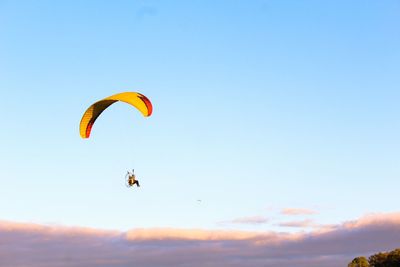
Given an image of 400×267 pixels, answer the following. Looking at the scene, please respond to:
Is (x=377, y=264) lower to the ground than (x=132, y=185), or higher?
higher

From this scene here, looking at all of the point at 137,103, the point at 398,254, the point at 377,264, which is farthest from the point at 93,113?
the point at 377,264

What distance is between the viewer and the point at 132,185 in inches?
1893

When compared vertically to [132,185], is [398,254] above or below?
above

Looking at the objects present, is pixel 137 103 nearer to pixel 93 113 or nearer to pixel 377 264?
pixel 93 113

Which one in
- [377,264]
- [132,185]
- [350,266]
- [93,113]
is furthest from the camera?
[350,266]

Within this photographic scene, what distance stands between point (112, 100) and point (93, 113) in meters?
3.50

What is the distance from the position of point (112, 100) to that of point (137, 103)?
2202 millimetres

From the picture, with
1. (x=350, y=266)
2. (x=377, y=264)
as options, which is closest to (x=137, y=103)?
(x=377, y=264)

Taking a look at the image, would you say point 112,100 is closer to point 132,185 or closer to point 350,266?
point 132,185

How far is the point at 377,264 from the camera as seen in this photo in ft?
486

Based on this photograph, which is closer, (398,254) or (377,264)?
(398,254)

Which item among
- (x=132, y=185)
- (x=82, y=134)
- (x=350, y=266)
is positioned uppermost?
(x=350, y=266)

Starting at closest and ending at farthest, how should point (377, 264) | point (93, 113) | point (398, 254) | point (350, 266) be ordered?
point (93, 113) < point (398, 254) < point (377, 264) < point (350, 266)

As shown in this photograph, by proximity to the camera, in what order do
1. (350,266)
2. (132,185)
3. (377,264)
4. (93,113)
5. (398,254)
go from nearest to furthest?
(132,185)
(93,113)
(398,254)
(377,264)
(350,266)
